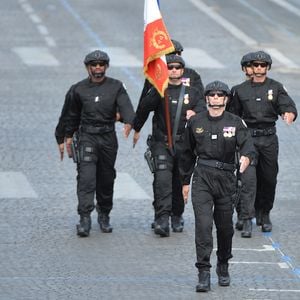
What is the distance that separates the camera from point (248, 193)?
54.2 ft

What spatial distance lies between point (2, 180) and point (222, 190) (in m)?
6.02

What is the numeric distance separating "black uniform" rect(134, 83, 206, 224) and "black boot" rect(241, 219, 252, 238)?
0.82 meters

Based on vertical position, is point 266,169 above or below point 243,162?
below

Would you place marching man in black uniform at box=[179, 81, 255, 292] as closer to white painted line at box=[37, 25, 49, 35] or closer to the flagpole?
the flagpole

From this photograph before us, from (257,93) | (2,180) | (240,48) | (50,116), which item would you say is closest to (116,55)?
(240,48)

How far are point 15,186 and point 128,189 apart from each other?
142 centimetres

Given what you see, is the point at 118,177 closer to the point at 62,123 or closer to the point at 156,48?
the point at 62,123

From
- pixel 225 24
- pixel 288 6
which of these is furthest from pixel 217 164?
pixel 288 6

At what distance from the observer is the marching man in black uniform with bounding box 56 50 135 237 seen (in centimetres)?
1650

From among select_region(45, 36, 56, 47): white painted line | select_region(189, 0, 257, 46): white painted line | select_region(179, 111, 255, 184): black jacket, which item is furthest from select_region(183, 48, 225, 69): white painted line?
select_region(179, 111, 255, 184): black jacket

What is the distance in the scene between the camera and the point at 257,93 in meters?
16.7

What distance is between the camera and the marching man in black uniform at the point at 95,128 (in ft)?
54.1

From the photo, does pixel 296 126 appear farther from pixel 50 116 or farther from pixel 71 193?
pixel 71 193

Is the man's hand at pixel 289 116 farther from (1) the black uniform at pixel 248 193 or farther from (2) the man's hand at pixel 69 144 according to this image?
(2) the man's hand at pixel 69 144
